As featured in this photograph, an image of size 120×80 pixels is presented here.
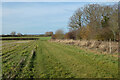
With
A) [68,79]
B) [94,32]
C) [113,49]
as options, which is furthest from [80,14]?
[68,79]

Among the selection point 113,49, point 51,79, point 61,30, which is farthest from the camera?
point 61,30

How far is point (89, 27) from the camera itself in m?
18.6

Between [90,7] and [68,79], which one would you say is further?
[90,7]

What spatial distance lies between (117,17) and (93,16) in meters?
6.46

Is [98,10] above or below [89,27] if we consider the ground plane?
above

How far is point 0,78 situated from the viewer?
4.22m

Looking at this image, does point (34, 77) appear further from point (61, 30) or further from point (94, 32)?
point (61, 30)

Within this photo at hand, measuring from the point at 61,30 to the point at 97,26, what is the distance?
27.5 meters

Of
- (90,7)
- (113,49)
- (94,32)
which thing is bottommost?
(113,49)

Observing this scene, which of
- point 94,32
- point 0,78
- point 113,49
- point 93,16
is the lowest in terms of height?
point 0,78

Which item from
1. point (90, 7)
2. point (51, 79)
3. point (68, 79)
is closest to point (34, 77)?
point (51, 79)

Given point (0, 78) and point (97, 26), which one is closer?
point (0, 78)

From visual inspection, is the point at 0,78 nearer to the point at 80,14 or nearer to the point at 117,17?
the point at 117,17

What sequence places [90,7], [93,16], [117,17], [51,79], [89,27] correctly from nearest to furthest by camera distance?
1. [51,79]
2. [117,17]
3. [90,7]
4. [93,16]
5. [89,27]
